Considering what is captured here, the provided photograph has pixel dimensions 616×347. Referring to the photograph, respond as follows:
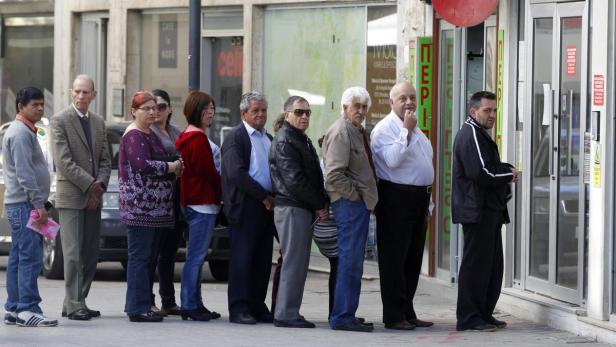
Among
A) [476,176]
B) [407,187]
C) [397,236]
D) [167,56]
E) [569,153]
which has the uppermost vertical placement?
[167,56]

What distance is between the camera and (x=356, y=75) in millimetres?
17406

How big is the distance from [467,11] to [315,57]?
17.1ft

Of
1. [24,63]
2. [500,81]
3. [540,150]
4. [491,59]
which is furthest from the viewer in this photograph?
[24,63]

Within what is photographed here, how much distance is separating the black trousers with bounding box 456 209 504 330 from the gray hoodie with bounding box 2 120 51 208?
10.8 ft

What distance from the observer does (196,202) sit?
12148mm

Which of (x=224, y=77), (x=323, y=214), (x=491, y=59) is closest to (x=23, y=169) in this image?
(x=323, y=214)

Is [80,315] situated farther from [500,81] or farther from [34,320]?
[500,81]

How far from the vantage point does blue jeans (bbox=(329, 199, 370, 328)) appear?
11.8 m

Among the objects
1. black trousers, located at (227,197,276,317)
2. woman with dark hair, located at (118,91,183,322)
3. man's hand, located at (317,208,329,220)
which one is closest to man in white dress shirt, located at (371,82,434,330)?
man's hand, located at (317,208,329,220)

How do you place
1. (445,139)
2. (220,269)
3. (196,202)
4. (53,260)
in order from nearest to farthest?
(196,202)
(445,139)
(53,260)
(220,269)

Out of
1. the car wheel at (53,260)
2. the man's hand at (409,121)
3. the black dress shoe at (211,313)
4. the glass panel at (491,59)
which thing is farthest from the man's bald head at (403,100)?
the car wheel at (53,260)

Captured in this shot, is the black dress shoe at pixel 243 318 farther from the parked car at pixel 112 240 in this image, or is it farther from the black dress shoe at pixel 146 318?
the parked car at pixel 112 240

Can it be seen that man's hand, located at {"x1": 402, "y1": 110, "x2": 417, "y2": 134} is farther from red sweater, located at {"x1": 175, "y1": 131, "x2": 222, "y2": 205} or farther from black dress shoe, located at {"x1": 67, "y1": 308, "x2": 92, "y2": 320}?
black dress shoe, located at {"x1": 67, "y1": 308, "x2": 92, "y2": 320}

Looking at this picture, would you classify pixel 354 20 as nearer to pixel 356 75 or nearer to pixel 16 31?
pixel 356 75
